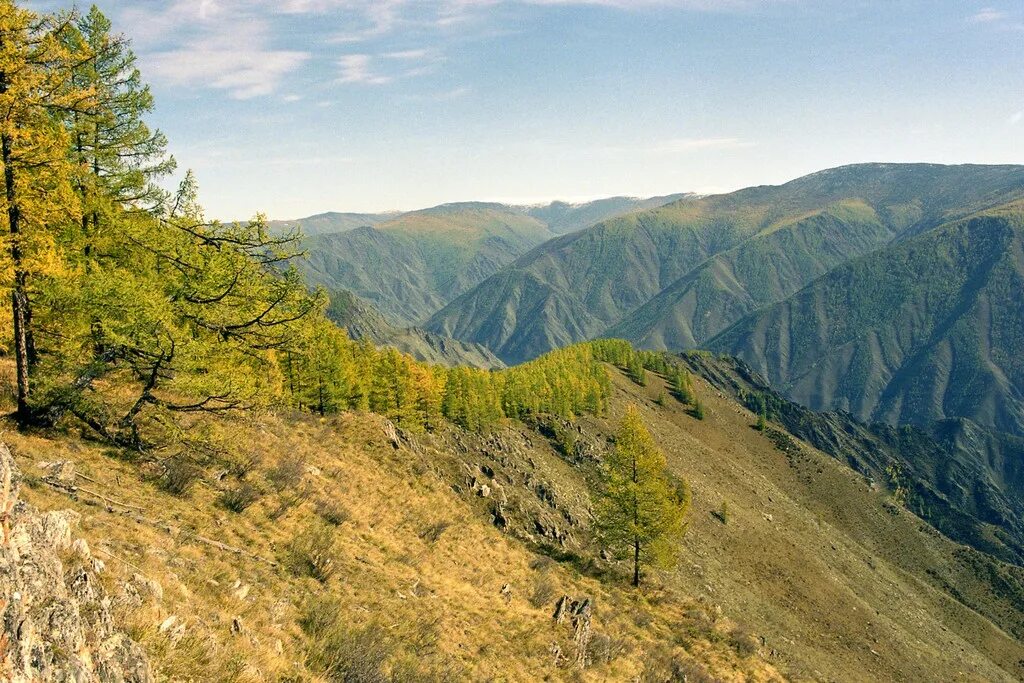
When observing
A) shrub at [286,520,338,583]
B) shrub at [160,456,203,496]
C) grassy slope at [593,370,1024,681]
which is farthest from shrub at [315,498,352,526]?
grassy slope at [593,370,1024,681]

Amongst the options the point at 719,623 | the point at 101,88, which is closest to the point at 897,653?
the point at 719,623

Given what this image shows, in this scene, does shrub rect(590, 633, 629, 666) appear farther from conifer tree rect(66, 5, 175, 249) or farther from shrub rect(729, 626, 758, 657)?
conifer tree rect(66, 5, 175, 249)

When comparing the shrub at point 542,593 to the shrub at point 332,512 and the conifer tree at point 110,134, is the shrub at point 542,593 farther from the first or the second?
the conifer tree at point 110,134

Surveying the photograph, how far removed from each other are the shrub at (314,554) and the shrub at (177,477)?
13.1ft

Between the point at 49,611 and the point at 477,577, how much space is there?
784 inches

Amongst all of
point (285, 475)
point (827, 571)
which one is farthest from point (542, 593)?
point (827, 571)

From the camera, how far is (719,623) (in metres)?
35.2

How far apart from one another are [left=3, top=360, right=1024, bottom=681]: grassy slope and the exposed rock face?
952 mm

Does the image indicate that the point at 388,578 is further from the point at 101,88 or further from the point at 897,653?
the point at 897,653

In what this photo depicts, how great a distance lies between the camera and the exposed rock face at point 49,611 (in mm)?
7441

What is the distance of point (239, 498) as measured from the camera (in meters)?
20.2

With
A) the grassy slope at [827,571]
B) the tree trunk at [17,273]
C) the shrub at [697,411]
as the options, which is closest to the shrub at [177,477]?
the tree trunk at [17,273]

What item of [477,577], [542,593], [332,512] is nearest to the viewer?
[332,512]

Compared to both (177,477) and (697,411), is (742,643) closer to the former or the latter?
(177,477)
